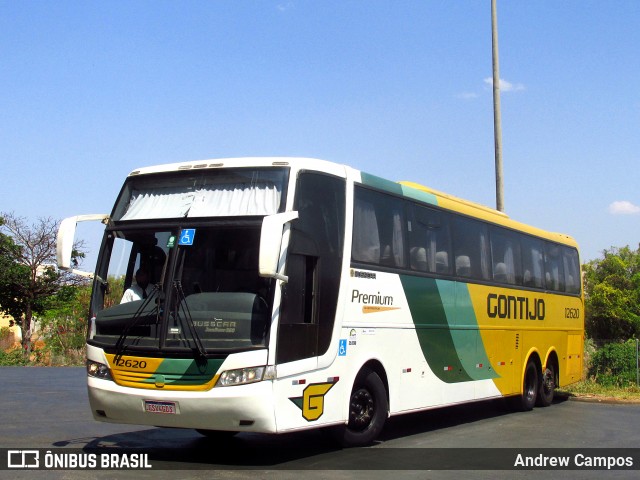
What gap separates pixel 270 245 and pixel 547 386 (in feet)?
37.2

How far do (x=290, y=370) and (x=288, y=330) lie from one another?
442 mm

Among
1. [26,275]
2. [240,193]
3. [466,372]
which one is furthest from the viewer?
[26,275]

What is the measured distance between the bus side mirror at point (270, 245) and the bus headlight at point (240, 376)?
3.56 feet

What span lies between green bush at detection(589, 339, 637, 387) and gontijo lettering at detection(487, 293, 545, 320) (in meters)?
5.29

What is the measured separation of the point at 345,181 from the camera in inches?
426

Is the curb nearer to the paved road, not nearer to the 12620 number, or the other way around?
the paved road

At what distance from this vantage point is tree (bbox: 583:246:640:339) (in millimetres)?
35531

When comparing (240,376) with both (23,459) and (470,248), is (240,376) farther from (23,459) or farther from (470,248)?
(470,248)

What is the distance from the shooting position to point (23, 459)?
940 cm

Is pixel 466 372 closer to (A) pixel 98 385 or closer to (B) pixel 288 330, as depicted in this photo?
(B) pixel 288 330

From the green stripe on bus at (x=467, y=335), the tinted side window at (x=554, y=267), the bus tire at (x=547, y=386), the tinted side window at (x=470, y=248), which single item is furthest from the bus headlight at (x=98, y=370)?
the tinted side window at (x=554, y=267)

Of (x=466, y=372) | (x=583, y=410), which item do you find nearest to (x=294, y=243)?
(x=466, y=372)

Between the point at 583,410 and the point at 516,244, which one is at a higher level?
the point at 516,244

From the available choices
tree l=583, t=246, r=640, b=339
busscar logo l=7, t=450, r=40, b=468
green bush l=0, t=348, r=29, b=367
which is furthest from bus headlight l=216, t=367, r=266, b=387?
tree l=583, t=246, r=640, b=339
